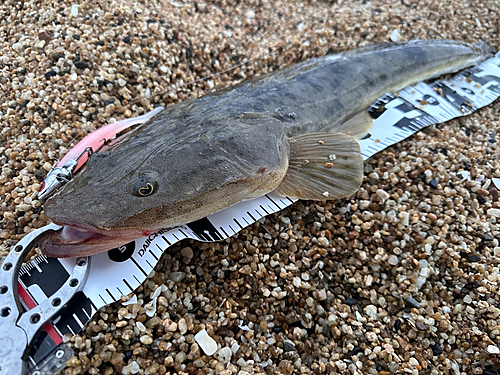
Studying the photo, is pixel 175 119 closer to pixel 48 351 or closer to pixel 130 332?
pixel 130 332

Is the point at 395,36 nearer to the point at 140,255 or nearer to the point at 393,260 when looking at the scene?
the point at 393,260

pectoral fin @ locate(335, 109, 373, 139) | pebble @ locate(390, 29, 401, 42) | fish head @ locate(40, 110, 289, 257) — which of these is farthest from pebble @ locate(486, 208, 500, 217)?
pebble @ locate(390, 29, 401, 42)

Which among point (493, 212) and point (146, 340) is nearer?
point (146, 340)

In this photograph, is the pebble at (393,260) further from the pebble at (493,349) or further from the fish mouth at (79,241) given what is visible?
the fish mouth at (79,241)

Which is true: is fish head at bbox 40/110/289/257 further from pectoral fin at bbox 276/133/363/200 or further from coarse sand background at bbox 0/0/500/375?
coarse sand background at bbox 0/0/500/375

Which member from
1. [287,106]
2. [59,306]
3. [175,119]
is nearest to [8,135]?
[175,119]

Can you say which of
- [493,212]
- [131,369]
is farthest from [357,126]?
[131,369]
